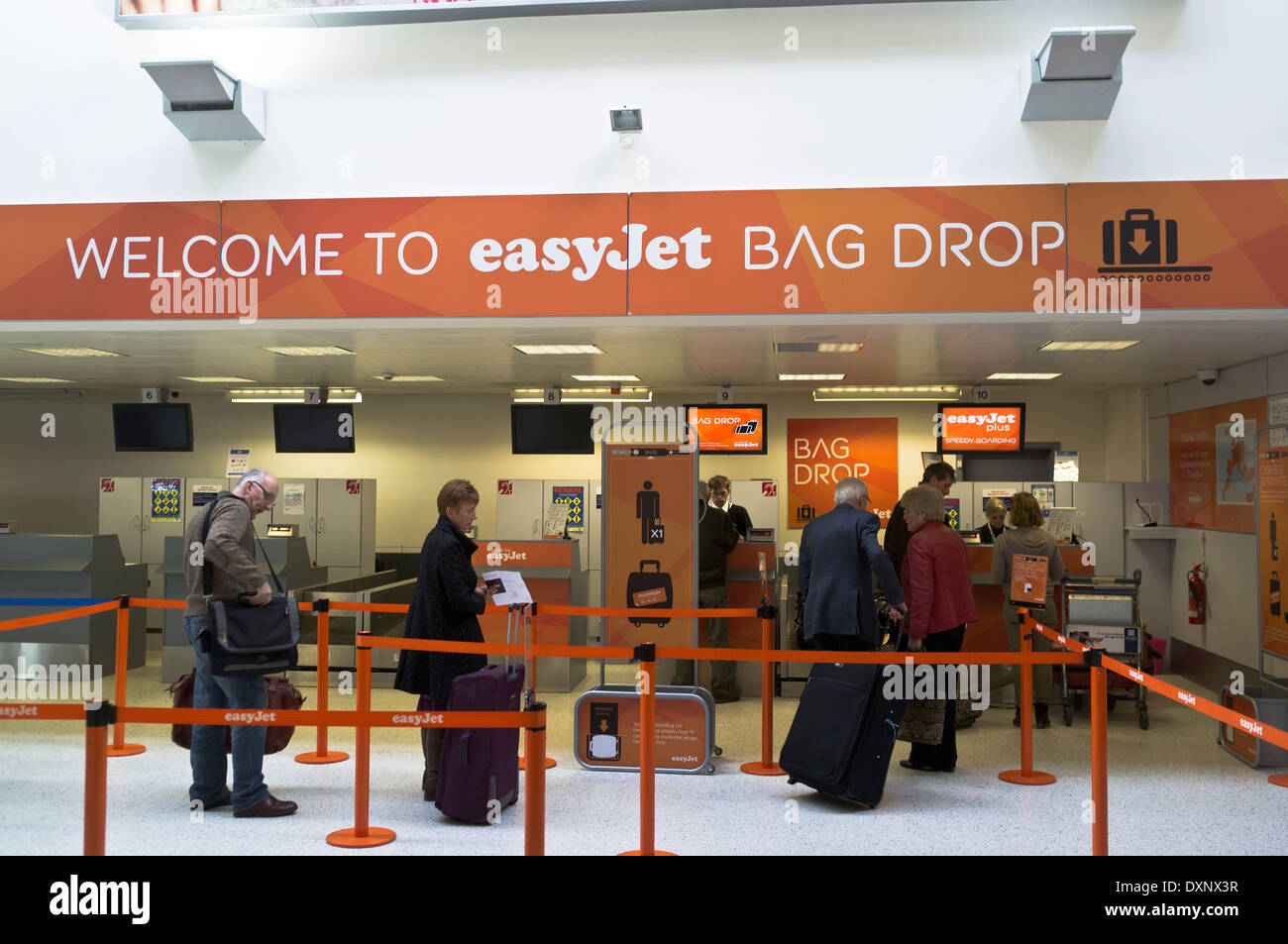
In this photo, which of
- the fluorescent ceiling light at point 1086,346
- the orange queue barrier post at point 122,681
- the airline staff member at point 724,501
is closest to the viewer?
the orange queue barrier post at point 122,681

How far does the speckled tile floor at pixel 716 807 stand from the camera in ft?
14.6

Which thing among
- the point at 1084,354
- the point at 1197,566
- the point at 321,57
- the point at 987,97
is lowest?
the point at 1197,566

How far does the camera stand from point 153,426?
9703 millimetres

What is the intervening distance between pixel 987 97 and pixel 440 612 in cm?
419

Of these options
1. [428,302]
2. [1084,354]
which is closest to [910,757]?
[1084,354]

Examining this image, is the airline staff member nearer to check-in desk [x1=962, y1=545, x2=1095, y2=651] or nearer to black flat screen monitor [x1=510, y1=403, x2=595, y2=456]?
black flat screen monitor [x1=510, y1=403, x2=595, y2=456]

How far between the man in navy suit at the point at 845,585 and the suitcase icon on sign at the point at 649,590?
109 cm

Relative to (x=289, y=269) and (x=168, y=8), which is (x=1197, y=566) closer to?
(x=289, y=269)

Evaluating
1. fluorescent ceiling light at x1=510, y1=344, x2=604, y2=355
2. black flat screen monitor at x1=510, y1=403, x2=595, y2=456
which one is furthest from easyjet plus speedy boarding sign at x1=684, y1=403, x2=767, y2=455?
fluorescent ceiling light at x1=510, y1=344, x2=604, y2=355

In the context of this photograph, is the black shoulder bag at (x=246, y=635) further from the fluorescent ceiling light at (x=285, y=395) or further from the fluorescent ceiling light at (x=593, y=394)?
the fluorescent ceiling light at (x=285, y=395)

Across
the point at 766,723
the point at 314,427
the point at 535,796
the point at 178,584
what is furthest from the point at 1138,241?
the point at 178,584

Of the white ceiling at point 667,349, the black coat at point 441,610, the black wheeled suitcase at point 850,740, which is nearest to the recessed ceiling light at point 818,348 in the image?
the white ceiling at point 667,349

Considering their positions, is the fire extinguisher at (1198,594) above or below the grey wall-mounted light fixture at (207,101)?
below
